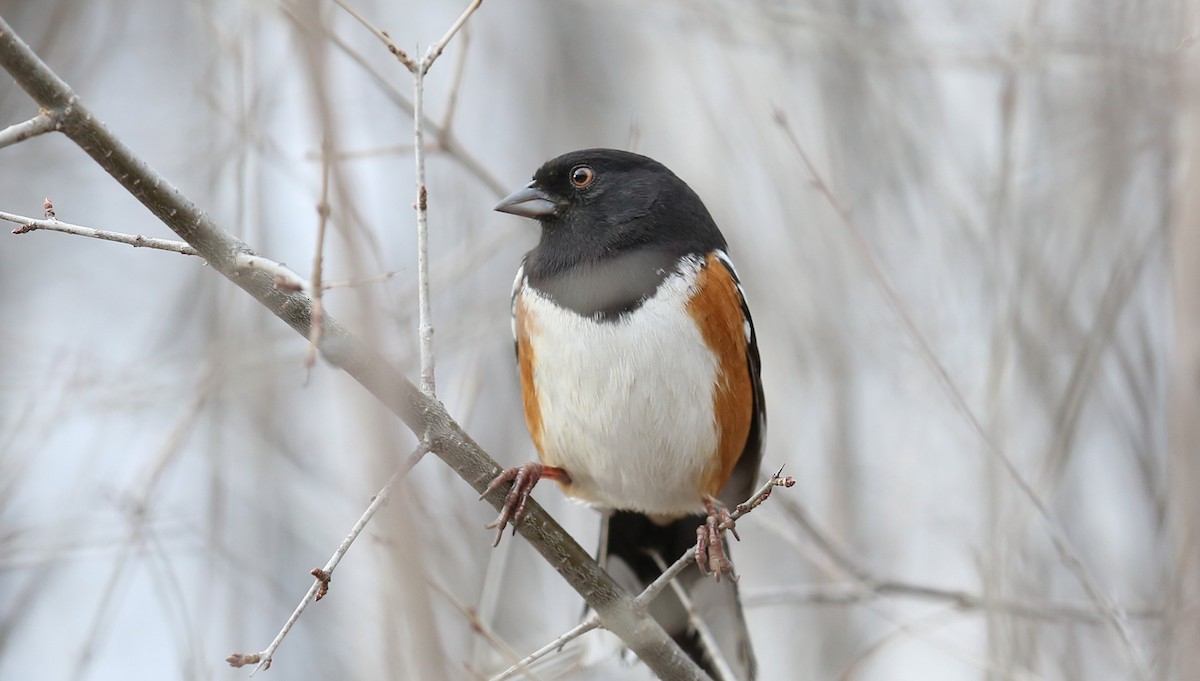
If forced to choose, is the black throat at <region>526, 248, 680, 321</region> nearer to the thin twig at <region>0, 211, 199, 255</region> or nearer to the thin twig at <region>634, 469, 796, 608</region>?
the thin twig at <region>634, 469, 796, 608</region>

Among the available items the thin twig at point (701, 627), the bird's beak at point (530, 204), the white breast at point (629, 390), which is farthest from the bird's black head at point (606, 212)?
the thin twig at point (701, 627)

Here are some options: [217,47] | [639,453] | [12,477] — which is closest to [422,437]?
[639,453]

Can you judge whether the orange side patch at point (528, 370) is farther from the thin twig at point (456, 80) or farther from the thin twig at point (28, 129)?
the thin twig at point (28, 129)

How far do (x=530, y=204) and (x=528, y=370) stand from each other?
498mm

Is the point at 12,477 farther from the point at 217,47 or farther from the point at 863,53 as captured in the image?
the point at 863,53

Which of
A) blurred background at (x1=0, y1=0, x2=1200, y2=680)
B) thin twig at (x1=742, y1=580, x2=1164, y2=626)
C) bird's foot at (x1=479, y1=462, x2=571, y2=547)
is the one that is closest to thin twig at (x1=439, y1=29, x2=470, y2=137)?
blurred background at (x1=0, y1=0, x2=1200, y2=680)

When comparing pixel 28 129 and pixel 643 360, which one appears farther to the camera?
pixel 643 360

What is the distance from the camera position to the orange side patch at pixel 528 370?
3.20m

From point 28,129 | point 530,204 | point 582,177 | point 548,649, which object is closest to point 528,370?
point 530,204

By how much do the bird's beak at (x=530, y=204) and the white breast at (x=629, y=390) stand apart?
0.83 feet

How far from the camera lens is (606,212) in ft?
10.9

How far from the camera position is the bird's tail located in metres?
3.46

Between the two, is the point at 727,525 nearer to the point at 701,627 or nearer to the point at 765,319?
the point at 701,627

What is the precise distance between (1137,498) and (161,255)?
4466mm
